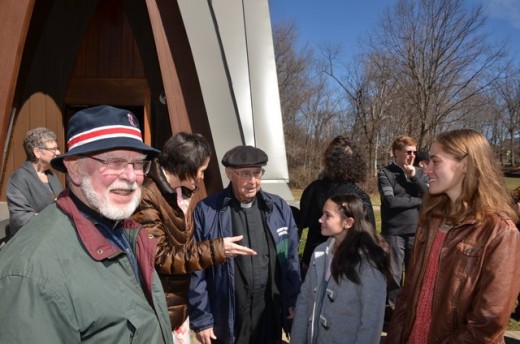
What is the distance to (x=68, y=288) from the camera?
1248 millimetres

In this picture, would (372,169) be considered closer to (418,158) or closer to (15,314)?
(418,158)

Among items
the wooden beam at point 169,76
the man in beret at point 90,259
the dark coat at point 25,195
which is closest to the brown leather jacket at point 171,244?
the man in beret at point 90,259

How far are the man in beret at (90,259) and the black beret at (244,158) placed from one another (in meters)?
0.99

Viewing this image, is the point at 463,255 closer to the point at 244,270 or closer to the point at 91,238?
the point at 244,270

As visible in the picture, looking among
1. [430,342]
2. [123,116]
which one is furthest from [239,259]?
[123,116]

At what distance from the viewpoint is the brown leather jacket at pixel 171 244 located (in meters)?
2.41

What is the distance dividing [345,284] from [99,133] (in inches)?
67.9

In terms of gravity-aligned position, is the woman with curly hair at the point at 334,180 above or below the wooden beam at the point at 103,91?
below

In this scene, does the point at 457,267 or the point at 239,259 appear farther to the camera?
the point at 239,259

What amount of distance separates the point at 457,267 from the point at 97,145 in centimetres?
172

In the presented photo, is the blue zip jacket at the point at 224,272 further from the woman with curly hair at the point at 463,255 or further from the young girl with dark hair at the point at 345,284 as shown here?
the woman with curly hair at the point at 463,255

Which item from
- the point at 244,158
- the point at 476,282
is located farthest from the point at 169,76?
the point at 476,282

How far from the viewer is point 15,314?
115 cm

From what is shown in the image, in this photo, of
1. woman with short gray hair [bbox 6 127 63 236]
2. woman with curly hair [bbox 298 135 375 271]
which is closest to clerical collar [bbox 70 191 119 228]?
woman with curly hair [bbox 298 135 375 271]
